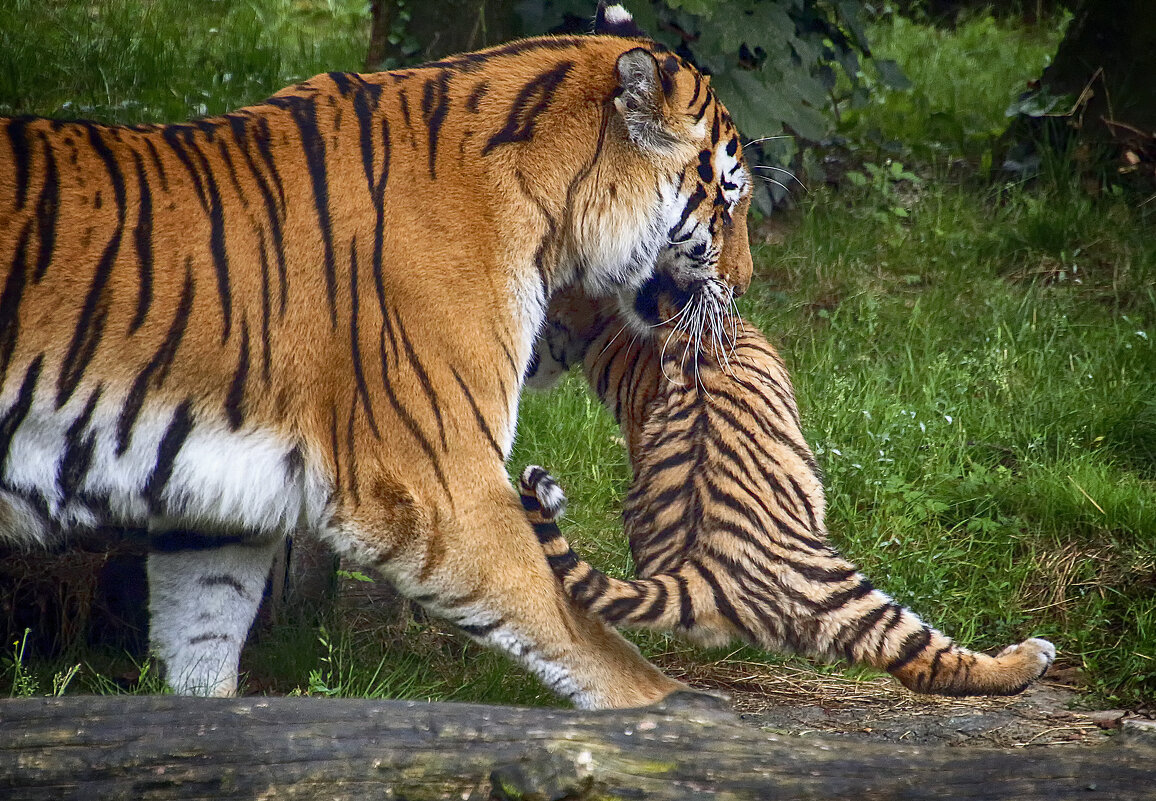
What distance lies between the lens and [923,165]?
647 cm

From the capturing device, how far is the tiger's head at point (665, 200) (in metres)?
3.08

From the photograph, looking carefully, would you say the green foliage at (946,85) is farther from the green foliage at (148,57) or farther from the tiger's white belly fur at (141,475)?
the tiger's white belly fur at (141,475)

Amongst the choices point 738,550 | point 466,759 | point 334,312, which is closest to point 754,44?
point 738,550

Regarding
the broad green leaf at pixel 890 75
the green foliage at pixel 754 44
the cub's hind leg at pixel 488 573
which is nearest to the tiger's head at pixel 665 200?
the cub's hind leg at pixel 488 573

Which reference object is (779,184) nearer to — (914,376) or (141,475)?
(914,376)

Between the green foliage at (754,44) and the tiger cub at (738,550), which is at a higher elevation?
the green foliage at (754,44)

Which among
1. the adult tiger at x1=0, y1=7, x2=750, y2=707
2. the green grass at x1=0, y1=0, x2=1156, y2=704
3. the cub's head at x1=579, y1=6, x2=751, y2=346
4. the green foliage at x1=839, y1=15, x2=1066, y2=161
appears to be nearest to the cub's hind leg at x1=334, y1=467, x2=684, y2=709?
the adult tiger at x1=0, y1=7, x2=750, y2=707

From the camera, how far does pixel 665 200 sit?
318cm

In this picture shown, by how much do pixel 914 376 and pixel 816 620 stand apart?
6.69 ft

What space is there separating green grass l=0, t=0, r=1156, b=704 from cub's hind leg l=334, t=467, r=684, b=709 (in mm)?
402

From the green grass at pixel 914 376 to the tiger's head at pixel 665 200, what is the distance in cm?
105

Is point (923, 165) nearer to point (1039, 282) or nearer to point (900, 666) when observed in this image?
point (1039, 282)

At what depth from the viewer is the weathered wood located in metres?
1.91

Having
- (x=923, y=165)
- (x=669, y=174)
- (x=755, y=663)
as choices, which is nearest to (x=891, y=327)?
(x=923, y=165)
